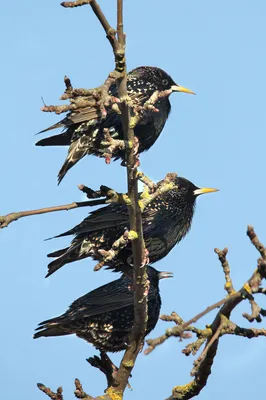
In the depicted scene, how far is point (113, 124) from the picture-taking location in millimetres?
6277

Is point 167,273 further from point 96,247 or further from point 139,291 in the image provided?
point 139,291

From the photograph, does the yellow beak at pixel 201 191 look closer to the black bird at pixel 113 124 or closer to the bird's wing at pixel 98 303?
the black bird at pixel 113 124

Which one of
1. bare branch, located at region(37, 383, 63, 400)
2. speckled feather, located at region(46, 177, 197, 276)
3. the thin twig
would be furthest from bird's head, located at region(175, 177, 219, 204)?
bare branch, located at region(37, 383, 63, 400)

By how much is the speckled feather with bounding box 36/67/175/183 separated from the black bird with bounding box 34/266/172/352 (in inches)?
38.4

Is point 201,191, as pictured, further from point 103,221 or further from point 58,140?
point 58,140

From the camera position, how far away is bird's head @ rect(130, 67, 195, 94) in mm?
6816

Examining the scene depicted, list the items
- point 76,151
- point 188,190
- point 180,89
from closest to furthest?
1. point 76,151
2. point 188,190
3. point 180,89

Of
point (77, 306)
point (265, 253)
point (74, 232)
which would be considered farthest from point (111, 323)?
A: point (265, 253)

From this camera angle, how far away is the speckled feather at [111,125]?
20.1 ft

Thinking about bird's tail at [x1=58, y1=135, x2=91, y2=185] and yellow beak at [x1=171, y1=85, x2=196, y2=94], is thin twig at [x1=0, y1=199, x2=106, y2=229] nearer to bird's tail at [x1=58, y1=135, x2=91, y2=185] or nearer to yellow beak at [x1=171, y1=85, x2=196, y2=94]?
bird's tail at [x1=58, y1=135, x2=91, y2=185]

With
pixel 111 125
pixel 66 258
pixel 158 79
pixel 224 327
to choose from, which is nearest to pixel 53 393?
pixel 66 258

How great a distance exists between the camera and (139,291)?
4.75m

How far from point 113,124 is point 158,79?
838mm

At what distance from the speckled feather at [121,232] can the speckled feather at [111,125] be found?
0.45m
